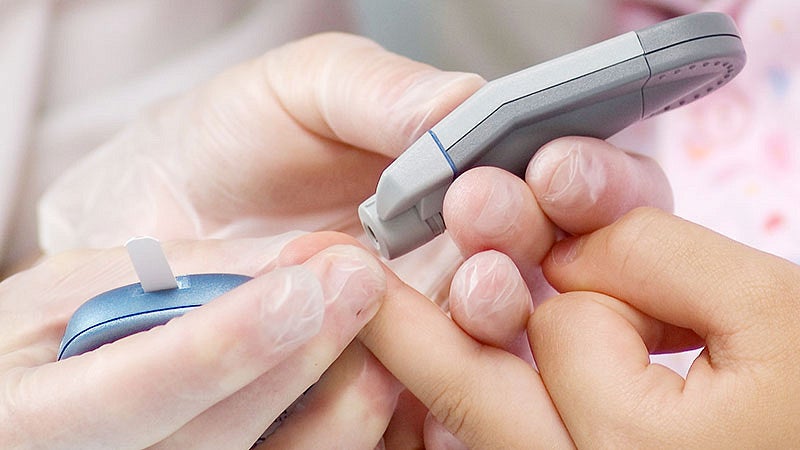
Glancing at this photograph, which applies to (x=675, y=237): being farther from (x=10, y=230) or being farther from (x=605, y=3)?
(x=10, y=230)

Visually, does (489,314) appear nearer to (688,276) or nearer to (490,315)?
(490,315)

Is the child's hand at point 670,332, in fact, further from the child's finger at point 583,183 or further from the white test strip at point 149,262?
the white test strip at point 149,262

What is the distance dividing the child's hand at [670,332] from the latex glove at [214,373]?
122 mm

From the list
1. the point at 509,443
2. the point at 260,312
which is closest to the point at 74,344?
the point at 260,312

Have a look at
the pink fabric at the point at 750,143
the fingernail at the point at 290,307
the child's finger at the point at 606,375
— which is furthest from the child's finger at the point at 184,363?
the pink fabric at the point at 750,143

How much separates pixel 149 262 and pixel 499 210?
0.66ft

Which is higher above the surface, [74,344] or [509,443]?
[74,344]

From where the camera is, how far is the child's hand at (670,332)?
0.42 m

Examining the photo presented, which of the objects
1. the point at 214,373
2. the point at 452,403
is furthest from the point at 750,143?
the point at 214,373

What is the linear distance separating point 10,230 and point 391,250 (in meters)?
0.56

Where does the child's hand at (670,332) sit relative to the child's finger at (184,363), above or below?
below

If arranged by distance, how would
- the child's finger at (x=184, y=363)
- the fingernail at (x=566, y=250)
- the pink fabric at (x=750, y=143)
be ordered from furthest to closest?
the pink fabric at (x=750, y=143) → the fingernail at (x=566, y=250) → the child's finger at (x=184, y=363)

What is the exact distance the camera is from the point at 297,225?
0.75 metres

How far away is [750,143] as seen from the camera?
0.90 meters
